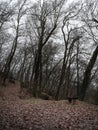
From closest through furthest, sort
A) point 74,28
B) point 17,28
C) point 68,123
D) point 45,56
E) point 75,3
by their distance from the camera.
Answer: point 68,123 → point 75,3 → point 74,28 → point 17,28 → point 45,56

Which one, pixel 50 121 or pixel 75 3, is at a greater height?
pixel 75 3

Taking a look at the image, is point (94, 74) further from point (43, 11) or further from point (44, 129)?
point (44, 129)

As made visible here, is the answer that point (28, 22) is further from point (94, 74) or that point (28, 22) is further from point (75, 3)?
point (94, 74)

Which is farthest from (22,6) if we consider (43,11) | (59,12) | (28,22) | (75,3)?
(75,3)

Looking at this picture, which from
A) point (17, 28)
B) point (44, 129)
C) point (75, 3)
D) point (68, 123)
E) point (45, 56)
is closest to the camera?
point (44, 129)

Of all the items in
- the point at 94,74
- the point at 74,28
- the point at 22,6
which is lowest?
the point at 94,74

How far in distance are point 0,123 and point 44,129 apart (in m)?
1.87

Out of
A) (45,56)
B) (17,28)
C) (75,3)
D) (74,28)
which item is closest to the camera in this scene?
(75,3)

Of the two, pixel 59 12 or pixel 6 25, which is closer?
pixel 59 12

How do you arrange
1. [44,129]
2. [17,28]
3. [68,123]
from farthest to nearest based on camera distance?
[17,28] < [68,123] < [44,129]

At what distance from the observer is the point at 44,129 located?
6.47 metres

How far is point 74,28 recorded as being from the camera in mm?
22484

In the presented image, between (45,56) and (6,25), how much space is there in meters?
9.04

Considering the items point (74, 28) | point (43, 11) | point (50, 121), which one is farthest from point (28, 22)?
point (50, 121)
